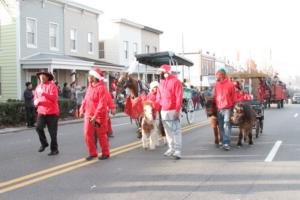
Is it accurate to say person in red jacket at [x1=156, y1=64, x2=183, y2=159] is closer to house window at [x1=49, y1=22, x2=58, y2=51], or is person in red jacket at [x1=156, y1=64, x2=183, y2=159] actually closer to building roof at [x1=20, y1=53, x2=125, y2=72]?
building roof at [x1=20, y1=53, x2=125, y2=72]

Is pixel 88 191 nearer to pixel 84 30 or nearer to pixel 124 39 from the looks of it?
pixel 84 30

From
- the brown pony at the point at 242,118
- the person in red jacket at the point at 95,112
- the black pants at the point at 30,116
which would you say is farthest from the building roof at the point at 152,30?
the person in red jacket at the point at 95,112

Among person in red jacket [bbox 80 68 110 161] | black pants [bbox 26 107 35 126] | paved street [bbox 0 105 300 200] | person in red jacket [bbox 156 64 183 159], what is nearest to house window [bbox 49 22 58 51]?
black pants [bbox 26 107 35 126]

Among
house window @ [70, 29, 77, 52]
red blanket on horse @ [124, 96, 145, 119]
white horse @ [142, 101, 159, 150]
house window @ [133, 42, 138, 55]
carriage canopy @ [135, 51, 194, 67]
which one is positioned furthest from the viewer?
house window @ [133, 42, 138, 55]

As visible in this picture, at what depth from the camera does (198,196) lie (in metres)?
6.61

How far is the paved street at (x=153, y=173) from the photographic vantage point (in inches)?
268

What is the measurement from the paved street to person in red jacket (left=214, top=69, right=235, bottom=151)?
489 millimetres

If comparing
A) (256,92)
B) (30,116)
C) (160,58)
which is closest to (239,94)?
(160,58)

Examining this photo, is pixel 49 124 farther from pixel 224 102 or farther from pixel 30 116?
pixel 30 116

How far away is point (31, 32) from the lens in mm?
28625

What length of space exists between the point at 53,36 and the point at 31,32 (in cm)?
249

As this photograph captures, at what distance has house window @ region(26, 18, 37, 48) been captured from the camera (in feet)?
93.1

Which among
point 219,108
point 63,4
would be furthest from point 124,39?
point 219,108

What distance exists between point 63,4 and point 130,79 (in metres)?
20.0
